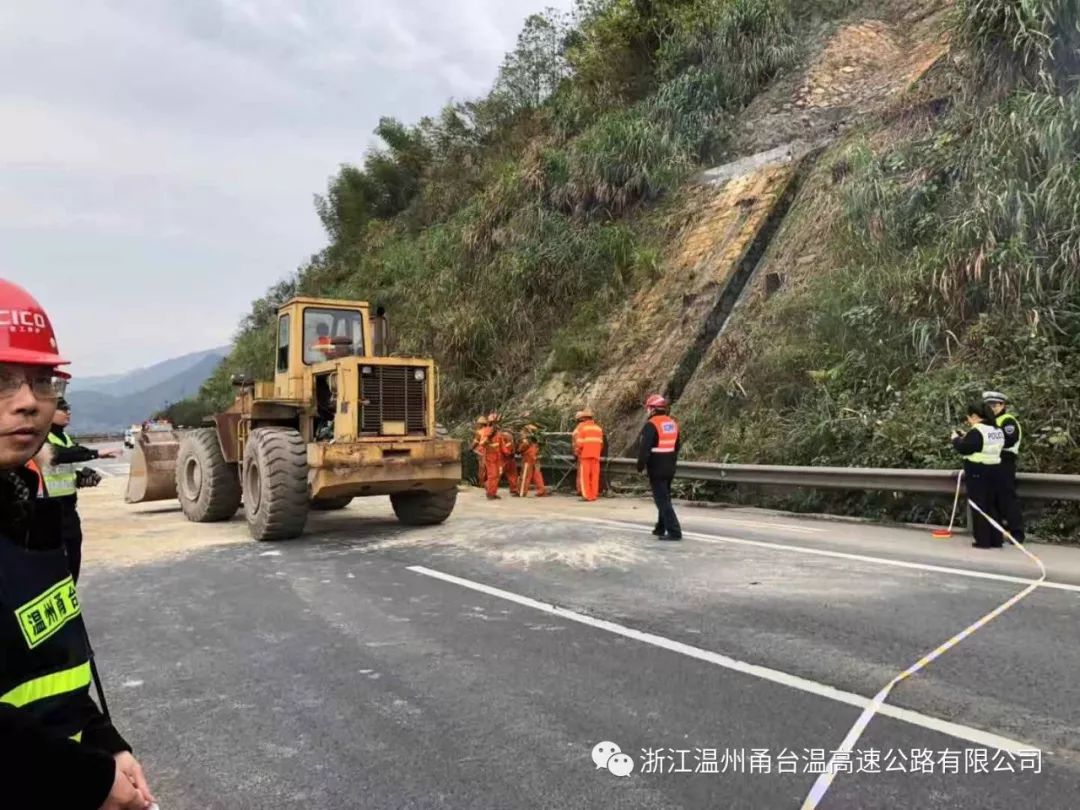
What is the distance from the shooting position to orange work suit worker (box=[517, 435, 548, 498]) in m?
14.3

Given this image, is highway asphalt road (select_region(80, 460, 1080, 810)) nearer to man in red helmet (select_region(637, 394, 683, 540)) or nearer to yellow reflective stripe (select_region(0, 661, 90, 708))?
man in red helmet (select_region(637, 394, 683, 540))

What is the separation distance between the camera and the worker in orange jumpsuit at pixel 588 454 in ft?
43.7

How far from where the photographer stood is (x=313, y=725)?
12.6ft

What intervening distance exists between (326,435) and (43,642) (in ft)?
29.3

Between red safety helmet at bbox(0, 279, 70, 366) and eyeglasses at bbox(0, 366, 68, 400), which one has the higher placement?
red safety helmet at bbox(0, 279, 70, 366)

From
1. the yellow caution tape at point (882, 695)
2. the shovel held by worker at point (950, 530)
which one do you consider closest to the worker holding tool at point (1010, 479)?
the shovel held by worker at point (950, 530)

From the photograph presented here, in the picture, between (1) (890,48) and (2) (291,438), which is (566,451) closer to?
(2) (291,438)

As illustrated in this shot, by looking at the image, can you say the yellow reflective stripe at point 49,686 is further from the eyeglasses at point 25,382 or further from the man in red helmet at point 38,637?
the eyeglasses at point 25,382

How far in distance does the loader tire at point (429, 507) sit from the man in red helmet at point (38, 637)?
8.49 metres

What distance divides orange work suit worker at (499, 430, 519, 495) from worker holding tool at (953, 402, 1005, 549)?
7926 mm

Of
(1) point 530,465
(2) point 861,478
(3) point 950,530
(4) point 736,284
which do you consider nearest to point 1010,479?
(3) point 950,530

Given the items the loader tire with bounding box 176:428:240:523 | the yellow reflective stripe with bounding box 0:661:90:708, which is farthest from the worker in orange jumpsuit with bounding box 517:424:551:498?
the yellow reflective stripe with bounding box 0:661:90:708

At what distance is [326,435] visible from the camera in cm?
1023

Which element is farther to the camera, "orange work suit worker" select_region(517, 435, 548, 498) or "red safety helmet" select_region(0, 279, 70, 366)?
"orange work suit worker" select_region(517, 435, 548, 498)
